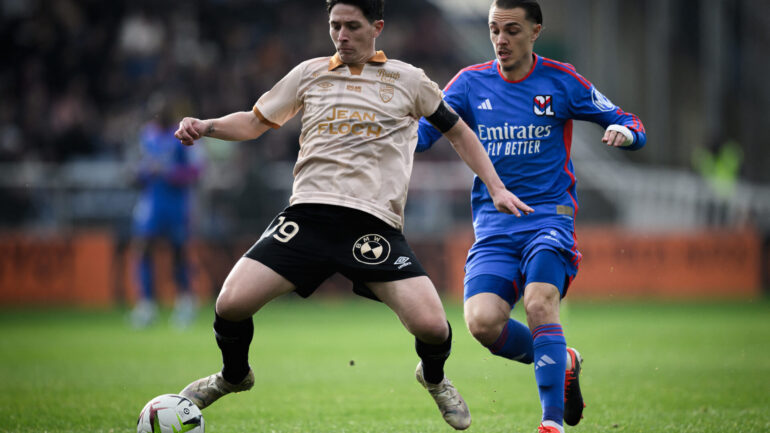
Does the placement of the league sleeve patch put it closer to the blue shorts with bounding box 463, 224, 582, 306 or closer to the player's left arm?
the blue shorts with bounding box 463, 224, 582, 306

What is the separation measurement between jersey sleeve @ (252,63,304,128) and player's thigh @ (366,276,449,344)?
0.96 metres

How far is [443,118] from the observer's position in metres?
4.84

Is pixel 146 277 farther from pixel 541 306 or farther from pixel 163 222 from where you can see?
pixel 541 306

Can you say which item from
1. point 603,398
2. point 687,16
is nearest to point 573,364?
point 603,398

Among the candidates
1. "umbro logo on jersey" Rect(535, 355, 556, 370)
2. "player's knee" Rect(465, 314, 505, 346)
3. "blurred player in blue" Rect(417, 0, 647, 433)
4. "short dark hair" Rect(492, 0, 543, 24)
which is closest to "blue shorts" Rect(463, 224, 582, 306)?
"blurred player in blue" Rect(417, 0, 647, 433)

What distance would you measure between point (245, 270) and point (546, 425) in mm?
1578

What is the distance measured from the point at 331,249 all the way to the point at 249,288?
1.39 ft

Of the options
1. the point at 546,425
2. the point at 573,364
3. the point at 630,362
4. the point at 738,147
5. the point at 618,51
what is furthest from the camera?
the point at 618,51

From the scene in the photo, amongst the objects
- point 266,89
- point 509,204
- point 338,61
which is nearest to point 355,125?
point 338,61

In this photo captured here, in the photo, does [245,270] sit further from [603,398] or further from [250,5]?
[250,5]

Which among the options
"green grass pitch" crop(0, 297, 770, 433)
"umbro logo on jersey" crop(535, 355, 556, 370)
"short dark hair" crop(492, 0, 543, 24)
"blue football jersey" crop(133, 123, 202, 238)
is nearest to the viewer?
"umbro logo on jersey" crop(535, 355, 556, 370)

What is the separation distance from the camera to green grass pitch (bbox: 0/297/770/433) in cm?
555

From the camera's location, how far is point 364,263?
183 inches

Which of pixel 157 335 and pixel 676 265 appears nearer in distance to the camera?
pixel 157 335
